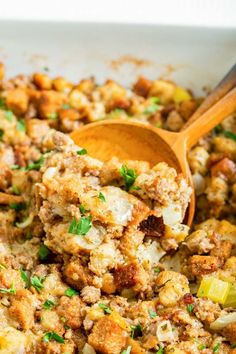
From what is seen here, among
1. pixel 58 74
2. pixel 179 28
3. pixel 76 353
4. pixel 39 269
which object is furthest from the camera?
pixel 58 74

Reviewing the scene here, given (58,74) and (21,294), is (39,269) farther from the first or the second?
(58,74)

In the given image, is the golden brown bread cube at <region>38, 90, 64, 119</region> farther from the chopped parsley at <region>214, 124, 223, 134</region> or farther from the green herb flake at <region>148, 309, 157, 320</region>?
the green herb flake at <region>148, 309, 157, 320</region>

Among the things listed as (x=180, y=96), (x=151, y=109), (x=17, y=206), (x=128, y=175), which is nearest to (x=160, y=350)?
(x=128, y=175)

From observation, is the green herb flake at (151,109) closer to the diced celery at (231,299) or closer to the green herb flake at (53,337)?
the diced celery at (231,299)

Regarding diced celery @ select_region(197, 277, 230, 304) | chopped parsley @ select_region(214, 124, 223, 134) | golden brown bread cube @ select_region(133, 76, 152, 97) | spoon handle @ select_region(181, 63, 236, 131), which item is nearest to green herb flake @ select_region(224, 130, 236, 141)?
chopped parsley @ select_region(214, 124, 223, 134)

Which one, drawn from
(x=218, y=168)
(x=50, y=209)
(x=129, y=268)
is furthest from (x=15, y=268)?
(x=218, y=168)

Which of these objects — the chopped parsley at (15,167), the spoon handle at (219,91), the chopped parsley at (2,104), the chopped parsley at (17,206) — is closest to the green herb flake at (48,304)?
the chopped parsley at (17,206)
